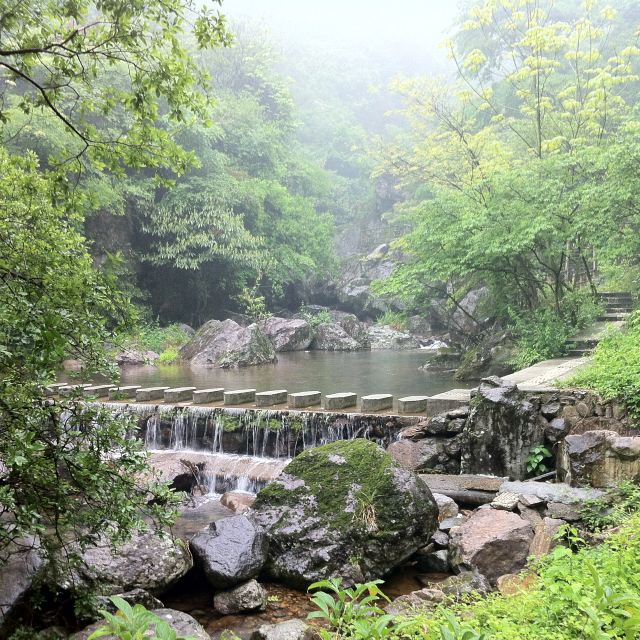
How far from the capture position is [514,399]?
7719 mm

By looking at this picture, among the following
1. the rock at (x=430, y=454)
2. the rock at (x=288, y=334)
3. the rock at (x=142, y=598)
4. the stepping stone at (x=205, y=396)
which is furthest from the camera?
the rock at (x=288, y=334)

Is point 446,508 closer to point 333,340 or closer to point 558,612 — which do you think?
point 558,612

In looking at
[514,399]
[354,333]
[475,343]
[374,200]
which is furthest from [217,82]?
[514,399]

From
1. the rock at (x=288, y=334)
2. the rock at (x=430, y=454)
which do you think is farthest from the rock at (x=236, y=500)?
the rock at (x=288, y=334)

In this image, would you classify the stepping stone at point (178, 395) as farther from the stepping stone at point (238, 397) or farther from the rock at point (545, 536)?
the rock at point (545, 536)

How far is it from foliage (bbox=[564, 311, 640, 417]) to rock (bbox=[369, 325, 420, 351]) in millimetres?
16235

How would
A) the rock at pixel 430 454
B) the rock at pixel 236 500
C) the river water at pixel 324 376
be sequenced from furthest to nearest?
1. the river water at pixel 324 376
2. the rock at pixel 430 454
3. the rock at pixel 236 500

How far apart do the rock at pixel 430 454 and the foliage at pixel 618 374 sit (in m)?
1.88

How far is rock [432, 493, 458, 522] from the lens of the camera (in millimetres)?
6547

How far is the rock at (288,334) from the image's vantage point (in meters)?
24.7

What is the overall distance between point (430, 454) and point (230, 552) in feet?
12.4

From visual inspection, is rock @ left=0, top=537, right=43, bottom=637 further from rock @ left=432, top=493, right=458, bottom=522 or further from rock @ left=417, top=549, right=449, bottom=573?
rock @ left=432, top=493, right=458, bottom=522

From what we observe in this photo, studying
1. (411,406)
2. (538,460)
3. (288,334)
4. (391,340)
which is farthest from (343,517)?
(391,340)

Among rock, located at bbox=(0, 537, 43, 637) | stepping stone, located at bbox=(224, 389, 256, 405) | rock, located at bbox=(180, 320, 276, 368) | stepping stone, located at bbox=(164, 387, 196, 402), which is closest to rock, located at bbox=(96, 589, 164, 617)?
rock, located at bbox=(0, 537, 43, 637)
